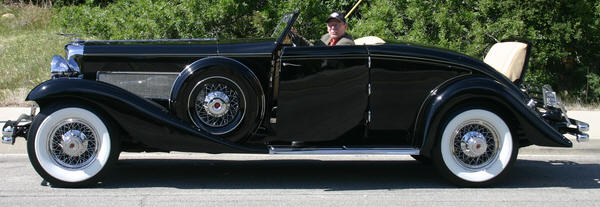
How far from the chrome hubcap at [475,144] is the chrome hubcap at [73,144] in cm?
290

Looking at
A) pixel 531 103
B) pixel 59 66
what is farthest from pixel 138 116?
pixel 531 103

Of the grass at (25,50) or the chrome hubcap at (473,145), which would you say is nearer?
the chrome hubcap at (473,145)

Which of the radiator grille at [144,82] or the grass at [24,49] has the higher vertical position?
the radiator grille at [144,82]

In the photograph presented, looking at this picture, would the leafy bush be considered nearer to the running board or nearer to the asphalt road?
the asphalt road

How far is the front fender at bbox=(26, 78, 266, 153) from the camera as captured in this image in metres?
4.83

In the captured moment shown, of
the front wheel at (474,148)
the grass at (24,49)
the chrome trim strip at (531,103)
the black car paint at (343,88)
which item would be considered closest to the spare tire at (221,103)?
the black car paint at (343,88)

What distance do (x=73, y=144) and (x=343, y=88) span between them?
7.10 feet

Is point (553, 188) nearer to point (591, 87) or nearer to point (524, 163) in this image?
point (524, 163)

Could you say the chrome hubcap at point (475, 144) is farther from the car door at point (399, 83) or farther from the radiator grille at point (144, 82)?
the radiator grille at point (144, 82)

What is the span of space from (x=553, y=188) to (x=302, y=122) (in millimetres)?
2200

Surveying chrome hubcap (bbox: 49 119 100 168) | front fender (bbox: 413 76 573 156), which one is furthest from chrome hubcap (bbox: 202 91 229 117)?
front fender (bbox: 413 76 573 156)

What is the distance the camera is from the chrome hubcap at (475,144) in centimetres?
522

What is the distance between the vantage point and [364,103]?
204 inches

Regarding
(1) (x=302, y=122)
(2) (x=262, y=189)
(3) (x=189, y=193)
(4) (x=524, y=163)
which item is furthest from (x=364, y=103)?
(4) (x=524, y=163)
